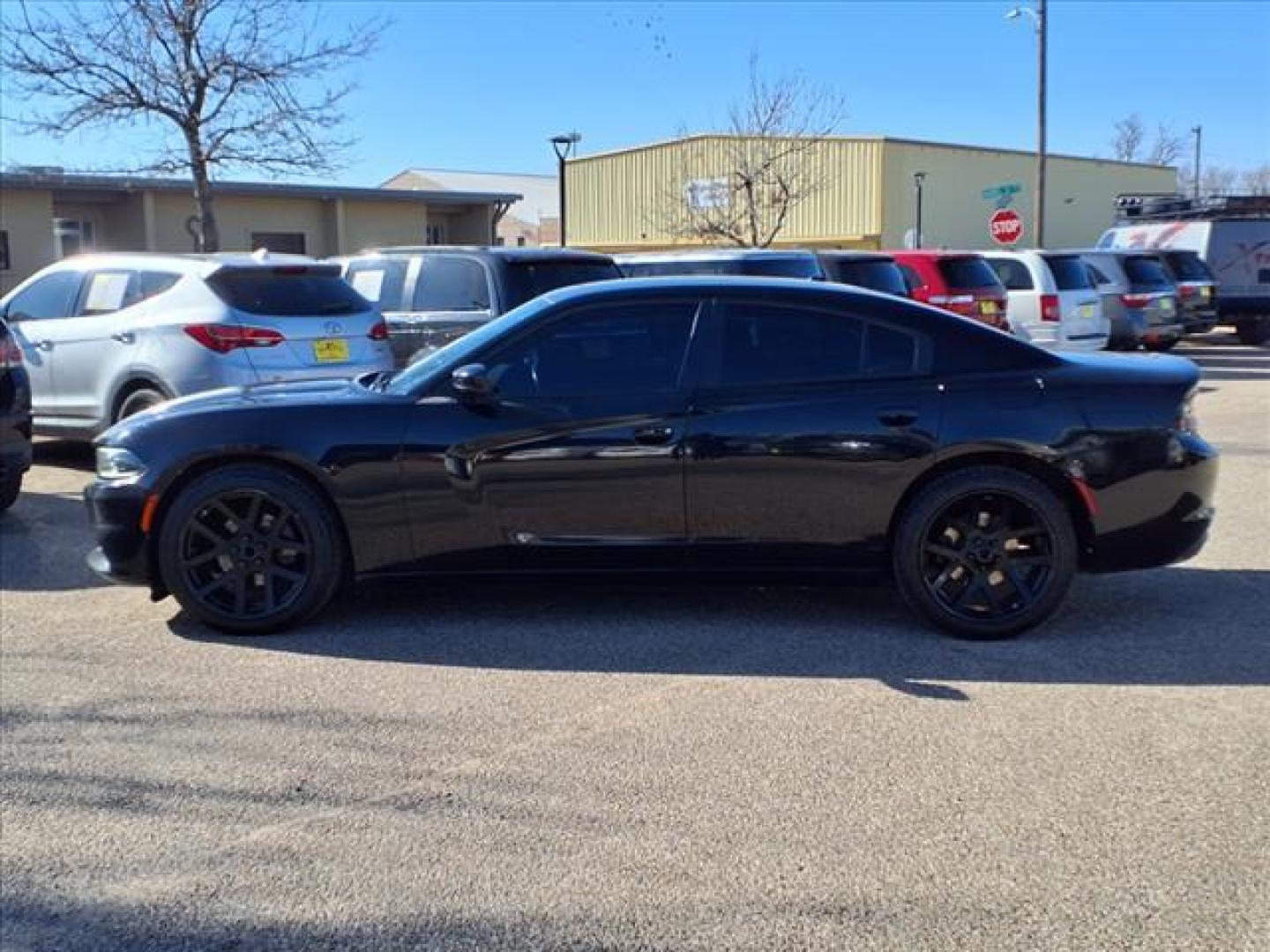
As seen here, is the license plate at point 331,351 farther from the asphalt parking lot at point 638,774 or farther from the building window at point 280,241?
the building window at point 280,241

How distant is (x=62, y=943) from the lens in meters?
3.04

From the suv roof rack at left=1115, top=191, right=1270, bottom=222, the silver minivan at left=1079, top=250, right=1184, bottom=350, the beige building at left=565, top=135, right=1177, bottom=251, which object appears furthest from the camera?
the beige building at left=565, top=135, right=1177, bottom=251

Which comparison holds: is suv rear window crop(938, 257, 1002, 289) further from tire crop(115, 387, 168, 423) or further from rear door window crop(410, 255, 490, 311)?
tire crop(115, 387, 168, 423)

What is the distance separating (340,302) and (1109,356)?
5.71 m

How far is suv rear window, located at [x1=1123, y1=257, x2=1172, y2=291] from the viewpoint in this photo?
18812 millimetres

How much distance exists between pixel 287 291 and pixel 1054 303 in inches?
445

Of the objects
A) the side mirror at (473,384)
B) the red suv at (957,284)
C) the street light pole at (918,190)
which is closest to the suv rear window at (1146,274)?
the red suv at (957,284)

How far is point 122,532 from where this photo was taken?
5.44 m

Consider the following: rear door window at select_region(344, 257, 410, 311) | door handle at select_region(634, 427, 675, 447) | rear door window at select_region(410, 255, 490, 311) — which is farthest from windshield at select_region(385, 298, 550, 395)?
rear door window at select_region(344, 257, 410, 311)

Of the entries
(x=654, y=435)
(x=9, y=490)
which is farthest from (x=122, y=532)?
(x=9, y=490)

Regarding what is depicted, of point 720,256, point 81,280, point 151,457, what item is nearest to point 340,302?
point 81,280

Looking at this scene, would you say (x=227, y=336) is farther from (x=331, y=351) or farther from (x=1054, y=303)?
(x=1054, y=303)

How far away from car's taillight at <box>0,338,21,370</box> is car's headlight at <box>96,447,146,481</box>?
2930 mm

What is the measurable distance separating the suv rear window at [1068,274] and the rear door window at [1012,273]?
1.09 ft
